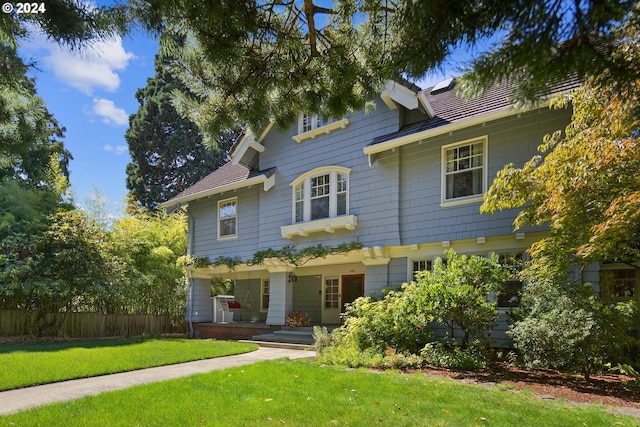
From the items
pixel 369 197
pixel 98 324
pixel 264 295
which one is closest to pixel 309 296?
pixel 264 295

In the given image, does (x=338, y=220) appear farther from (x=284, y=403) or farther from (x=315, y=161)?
(x=284, y=403)

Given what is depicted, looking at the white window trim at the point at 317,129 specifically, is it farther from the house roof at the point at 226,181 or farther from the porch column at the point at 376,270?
the porch column at the point at 376,270

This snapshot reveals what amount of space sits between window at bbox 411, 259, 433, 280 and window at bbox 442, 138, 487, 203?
1646 millimetres

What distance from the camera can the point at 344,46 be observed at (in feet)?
15.1

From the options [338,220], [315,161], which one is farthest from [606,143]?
[315,161]

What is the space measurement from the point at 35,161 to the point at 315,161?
21320 mm

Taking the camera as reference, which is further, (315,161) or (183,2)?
(315,161)

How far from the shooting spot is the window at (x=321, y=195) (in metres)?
12.5

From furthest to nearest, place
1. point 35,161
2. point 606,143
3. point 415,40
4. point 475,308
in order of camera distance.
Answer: point 35,161 < point 475,308 < point 606,143 < point 415,40

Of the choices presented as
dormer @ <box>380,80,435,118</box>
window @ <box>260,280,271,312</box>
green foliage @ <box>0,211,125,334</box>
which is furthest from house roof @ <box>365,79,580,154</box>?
green foliage @ <box>0,211,125,334</box>

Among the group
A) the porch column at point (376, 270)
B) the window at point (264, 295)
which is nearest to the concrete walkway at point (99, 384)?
the porch column at point (376, 270)

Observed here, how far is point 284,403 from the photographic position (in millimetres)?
5164

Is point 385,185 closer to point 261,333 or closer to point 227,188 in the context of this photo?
point 227,188

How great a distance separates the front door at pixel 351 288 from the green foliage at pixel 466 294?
272 inches
